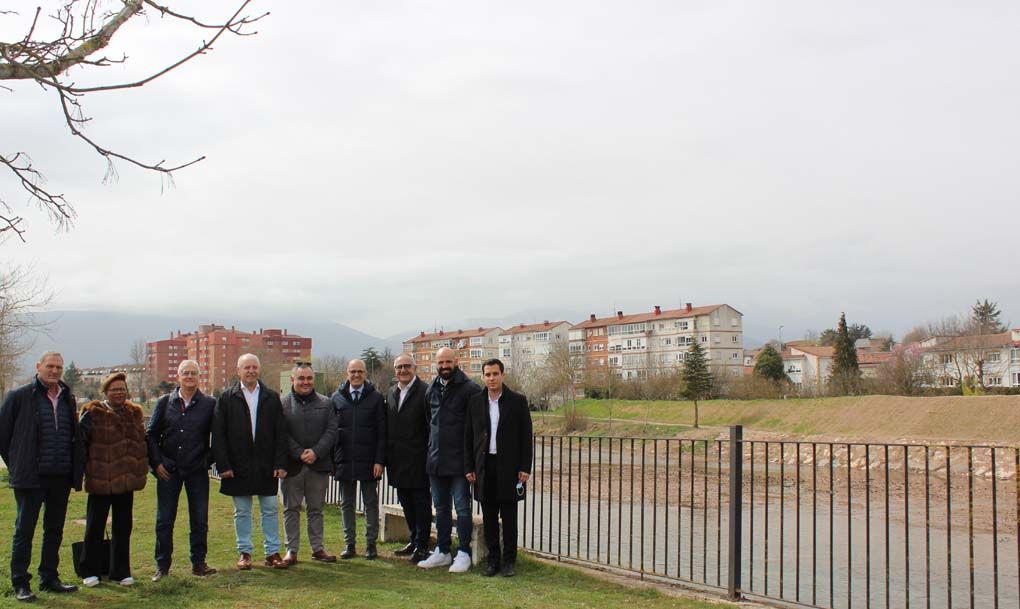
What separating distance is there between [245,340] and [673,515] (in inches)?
5078

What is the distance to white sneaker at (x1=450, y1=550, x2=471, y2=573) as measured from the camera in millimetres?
7203

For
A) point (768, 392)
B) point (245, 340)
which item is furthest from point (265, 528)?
point (245, 340)

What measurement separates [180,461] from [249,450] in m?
0.57

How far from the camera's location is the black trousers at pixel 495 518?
7.13 m

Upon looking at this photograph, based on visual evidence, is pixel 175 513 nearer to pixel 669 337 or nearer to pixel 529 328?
pixel 669 337

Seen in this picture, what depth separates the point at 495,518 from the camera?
7.17 m

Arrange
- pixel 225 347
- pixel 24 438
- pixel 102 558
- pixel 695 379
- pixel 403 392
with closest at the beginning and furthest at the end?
1. pixel 24 438
2. pixel 102 558
3. pixel 403 392
4. pixel 695 379
5. pixel 225 347

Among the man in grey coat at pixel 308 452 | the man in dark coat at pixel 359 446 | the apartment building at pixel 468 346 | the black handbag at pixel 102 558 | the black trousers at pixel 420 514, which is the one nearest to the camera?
the black handbag at pixel 102 558

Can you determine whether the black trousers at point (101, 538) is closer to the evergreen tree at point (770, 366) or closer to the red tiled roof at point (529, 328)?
the evergreen tree at point (770, 366)

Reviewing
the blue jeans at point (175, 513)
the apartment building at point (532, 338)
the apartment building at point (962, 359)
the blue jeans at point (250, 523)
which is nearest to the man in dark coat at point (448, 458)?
the blue jeans at point (250, 523)

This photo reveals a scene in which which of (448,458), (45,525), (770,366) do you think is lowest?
(770,366)

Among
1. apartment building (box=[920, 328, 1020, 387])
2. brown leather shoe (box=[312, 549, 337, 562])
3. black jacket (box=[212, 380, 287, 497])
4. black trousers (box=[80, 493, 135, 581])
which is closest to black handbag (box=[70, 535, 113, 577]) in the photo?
black trousers (box=[80, 493, 135, 581])

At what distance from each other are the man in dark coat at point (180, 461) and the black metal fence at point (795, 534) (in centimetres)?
289

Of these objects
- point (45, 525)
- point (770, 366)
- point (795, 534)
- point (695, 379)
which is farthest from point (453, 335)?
point (45, 525)
